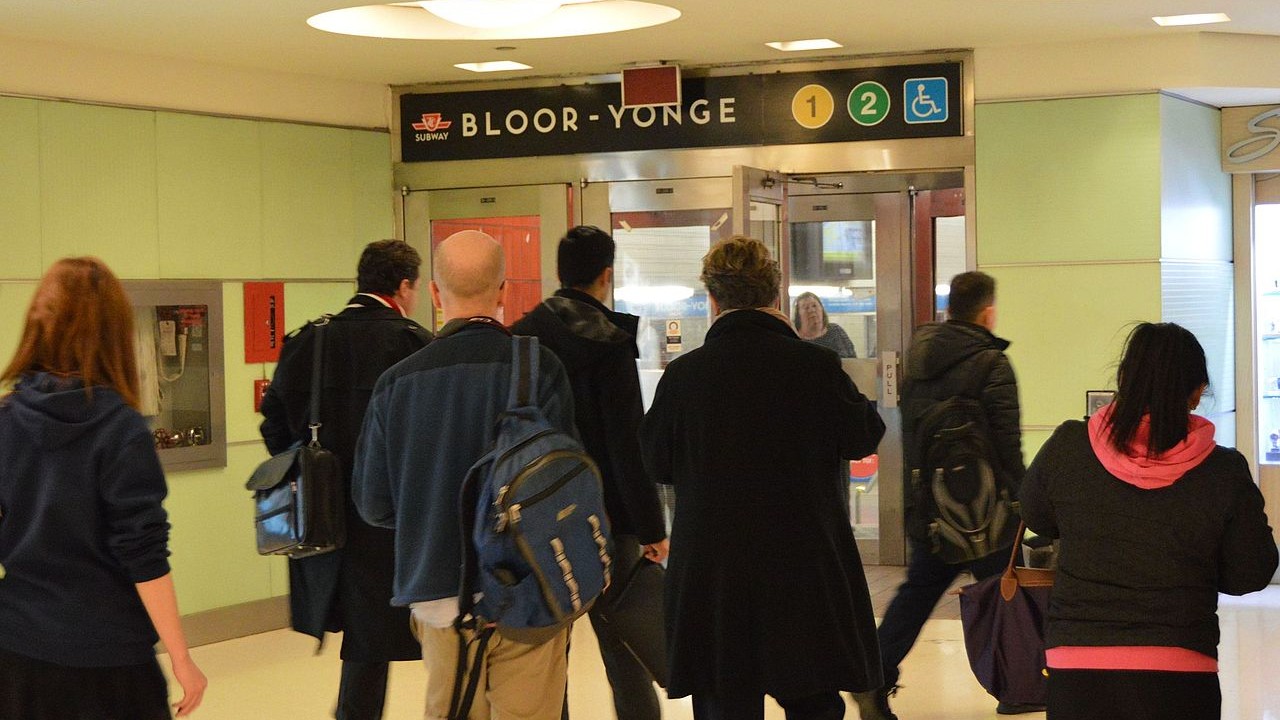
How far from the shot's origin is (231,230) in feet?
22.8

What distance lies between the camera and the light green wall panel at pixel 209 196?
263 inches

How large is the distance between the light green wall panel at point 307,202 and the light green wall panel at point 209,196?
0.24ft

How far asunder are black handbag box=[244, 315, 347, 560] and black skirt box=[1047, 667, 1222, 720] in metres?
2.01

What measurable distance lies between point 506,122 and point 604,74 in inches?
24.1

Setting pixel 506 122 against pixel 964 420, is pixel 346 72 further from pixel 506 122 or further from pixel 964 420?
pixel 964 420

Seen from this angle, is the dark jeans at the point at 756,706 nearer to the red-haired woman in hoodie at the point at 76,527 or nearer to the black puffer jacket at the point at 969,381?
the red-haired woman in hoodie at the point at 76,527

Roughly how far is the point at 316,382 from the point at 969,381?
2.07 meters

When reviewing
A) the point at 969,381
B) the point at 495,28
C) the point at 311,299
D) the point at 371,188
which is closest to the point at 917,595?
the point at 969,381

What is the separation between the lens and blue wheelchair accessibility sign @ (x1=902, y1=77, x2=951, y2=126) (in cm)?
689

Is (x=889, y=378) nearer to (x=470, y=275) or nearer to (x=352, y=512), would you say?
(x=352, y=512)

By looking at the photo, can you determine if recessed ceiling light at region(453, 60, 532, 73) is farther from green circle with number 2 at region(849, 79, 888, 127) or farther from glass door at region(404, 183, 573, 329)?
green circle with number 2 at region(849, 79, 888, 127)

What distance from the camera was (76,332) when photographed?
9.00 feet

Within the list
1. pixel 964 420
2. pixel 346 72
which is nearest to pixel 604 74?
pixel 346 72

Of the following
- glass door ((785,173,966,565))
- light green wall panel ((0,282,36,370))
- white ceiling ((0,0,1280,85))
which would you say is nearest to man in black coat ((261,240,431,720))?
white ceiling ((0,0,1280,85))
